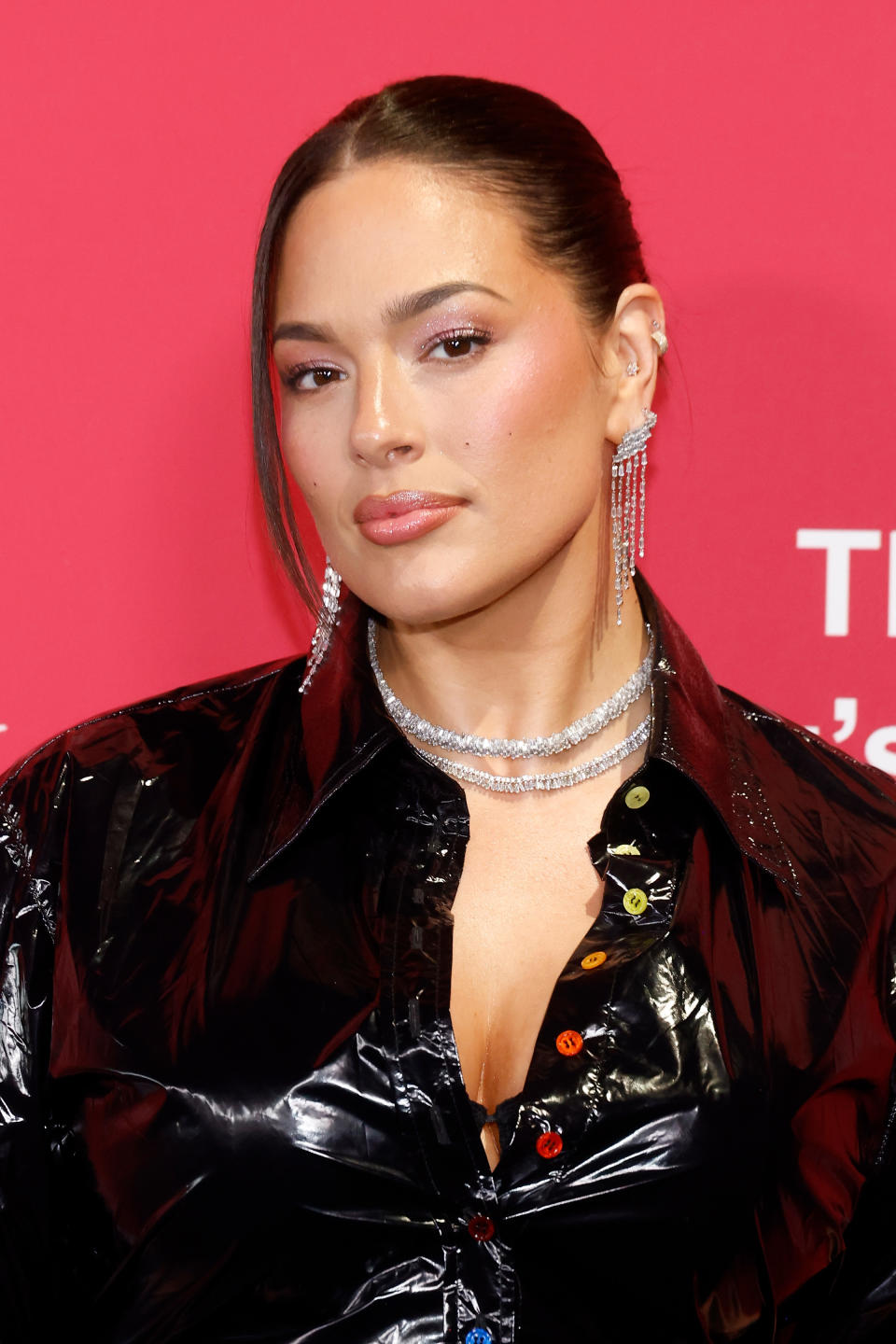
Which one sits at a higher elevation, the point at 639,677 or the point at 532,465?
the point at 532,465

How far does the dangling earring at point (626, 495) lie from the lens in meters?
1.53

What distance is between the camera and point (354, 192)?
4.61 ft

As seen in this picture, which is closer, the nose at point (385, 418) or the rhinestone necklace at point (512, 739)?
the nose at point (385, 418)

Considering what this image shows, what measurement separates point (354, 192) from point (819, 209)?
64 centimetres

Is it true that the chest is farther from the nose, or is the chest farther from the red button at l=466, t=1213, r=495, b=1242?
the nose

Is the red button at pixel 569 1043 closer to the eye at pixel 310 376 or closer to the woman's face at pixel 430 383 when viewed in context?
the woman's face at pixel 430 383

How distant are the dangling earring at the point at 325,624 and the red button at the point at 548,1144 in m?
0.50

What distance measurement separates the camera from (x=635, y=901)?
4.60ft

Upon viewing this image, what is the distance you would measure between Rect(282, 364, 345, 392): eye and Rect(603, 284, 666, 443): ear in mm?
268

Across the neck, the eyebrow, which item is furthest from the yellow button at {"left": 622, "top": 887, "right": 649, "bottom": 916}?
the eyebrow

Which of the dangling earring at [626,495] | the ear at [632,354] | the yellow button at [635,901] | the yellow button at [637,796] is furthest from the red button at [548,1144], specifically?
the ear at [632,354]

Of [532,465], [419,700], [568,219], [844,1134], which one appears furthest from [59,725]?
[844,1134]

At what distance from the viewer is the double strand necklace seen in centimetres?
154

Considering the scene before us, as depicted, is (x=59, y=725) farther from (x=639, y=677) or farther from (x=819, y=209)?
(x=819, y=209)
